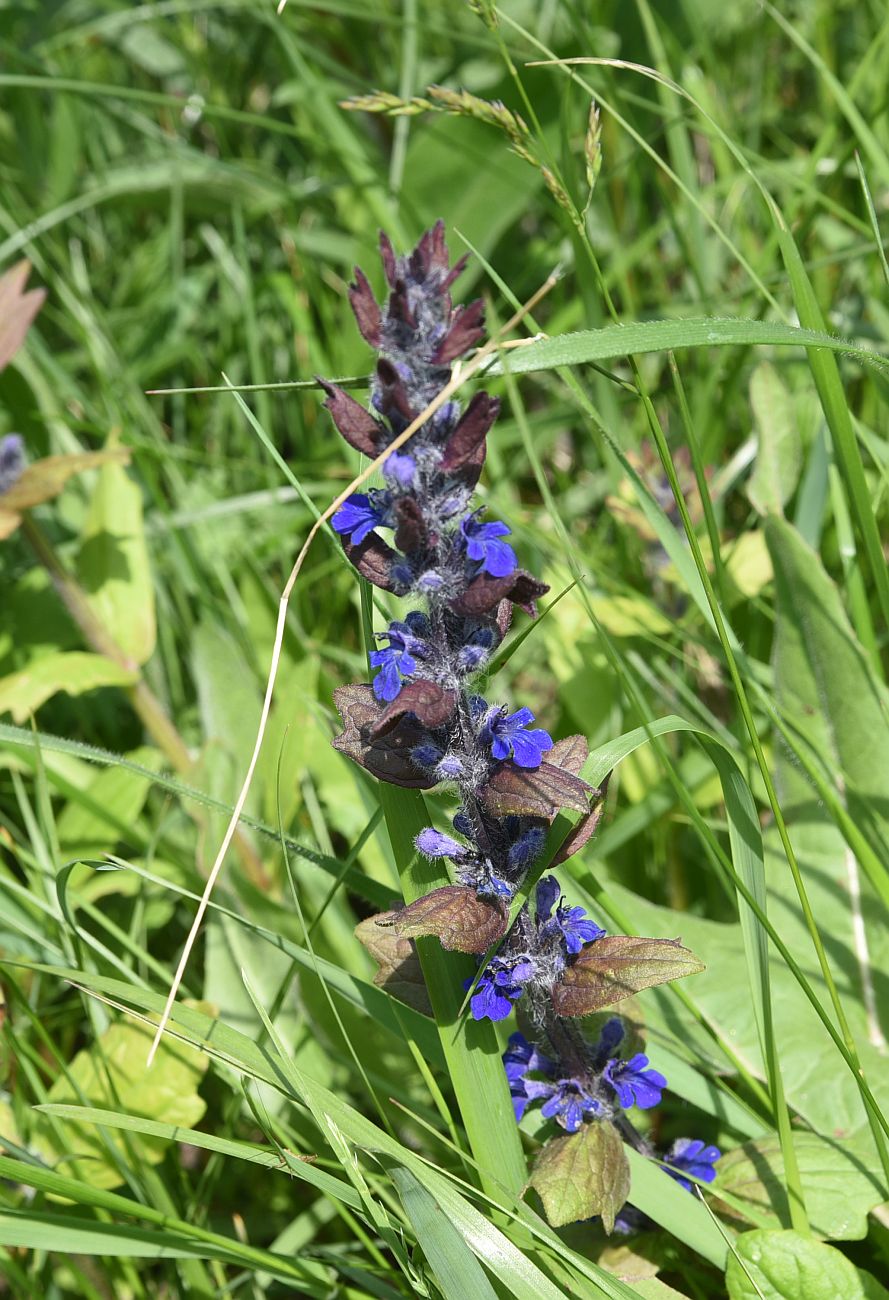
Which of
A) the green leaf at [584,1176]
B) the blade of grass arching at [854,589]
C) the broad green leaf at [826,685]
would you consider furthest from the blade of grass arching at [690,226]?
the green leaf at [584,1176]

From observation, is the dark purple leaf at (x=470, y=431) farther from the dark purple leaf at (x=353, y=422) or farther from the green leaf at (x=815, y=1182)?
the green leaf at (x=815, y=1182)

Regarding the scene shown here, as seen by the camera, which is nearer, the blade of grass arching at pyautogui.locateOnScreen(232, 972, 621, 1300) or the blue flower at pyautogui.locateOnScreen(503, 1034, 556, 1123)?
the blade of grass arching at pyautogui.locateOnScreen(232, 972, 621, 1300)

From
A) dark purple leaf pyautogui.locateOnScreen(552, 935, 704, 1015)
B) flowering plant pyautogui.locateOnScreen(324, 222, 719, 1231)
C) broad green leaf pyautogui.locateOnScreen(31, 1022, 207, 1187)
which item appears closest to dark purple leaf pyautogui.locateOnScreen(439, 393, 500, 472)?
flowering plant pyautogui.locateOnScreen(324, 222, 719, 1231)

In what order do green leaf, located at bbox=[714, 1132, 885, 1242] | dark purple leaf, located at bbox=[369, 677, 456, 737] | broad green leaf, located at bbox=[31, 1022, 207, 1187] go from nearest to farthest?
1. dark purple leaf, located at bbox=[369, 677, 456, 737]
2. green leaf, located at bbox=[714, 1132, 885, 1242]
3. broad green leaf, located at bbox=[31, 1022, 207, 1187]

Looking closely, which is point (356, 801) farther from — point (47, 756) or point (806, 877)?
point (806, 877)

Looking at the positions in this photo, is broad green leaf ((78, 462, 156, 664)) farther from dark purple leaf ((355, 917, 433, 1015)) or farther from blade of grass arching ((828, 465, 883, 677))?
blade of grass arching ((828, 465, 883, 677))

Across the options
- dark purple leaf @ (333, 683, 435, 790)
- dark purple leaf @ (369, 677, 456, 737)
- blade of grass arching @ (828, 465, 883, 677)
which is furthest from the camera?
blade of grass arching @ (828, 465, 883, 677)
